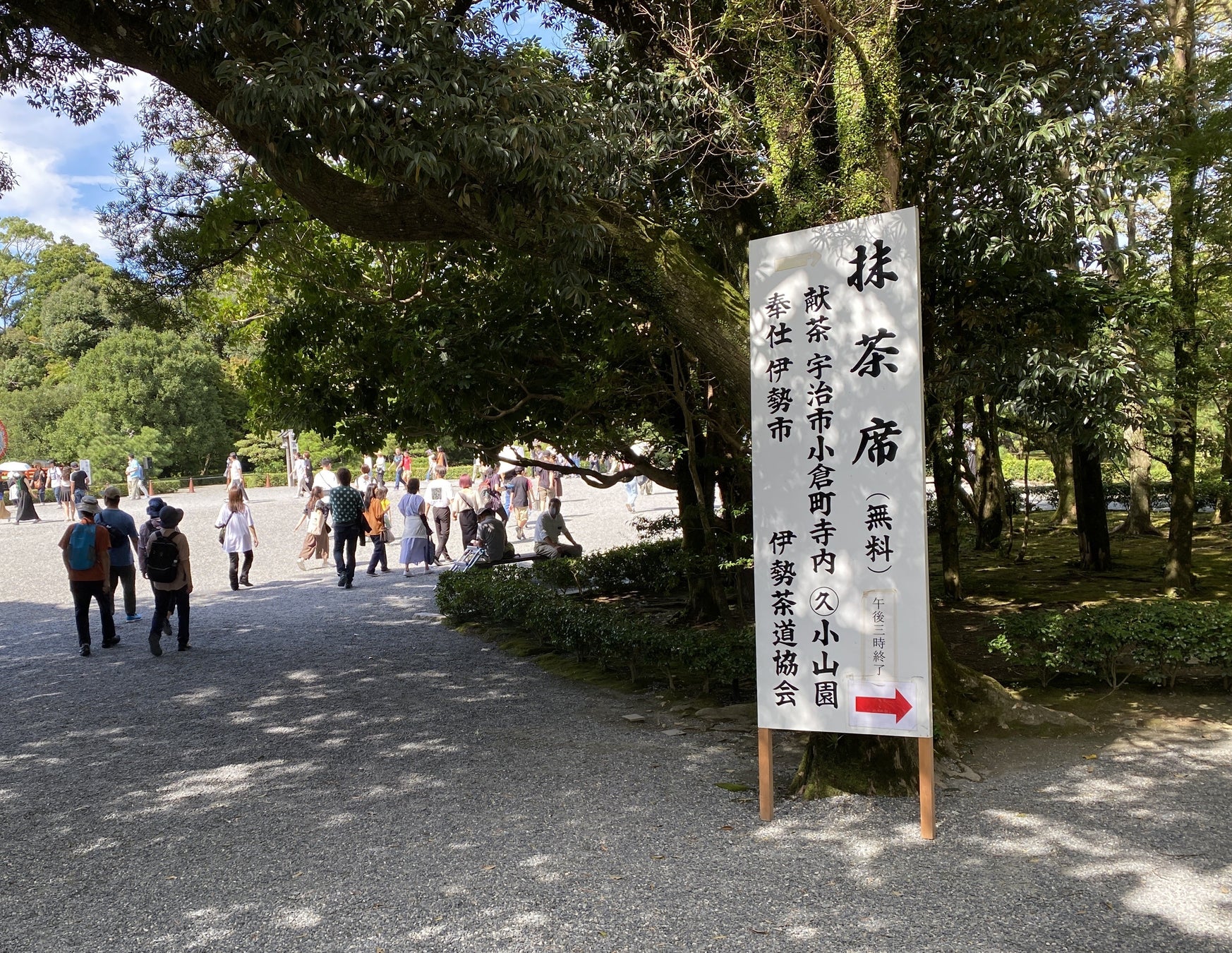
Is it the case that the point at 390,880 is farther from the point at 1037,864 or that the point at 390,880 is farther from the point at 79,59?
the point at 79,59

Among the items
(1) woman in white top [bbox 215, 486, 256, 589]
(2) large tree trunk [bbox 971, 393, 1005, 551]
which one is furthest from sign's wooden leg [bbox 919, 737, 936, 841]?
(2) large tree trunk [bbox 971, 393, 1005, 551]

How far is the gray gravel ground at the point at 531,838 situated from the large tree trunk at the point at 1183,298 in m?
3.66

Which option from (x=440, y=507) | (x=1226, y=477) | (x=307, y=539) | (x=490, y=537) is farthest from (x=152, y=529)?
(x=1226, y=477)

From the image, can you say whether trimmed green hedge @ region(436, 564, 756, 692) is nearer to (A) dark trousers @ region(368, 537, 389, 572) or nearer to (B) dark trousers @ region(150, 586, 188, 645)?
(B) dark trousers @ region(150, 586, 188, 645)

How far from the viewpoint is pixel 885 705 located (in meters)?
4.31

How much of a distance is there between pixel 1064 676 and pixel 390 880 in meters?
5.38

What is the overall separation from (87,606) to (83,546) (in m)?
0.84

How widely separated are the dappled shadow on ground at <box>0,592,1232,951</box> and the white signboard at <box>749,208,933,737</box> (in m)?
0.69

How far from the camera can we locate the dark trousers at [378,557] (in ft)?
46.9

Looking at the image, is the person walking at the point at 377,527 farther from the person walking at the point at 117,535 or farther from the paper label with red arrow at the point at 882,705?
the paper label with red arrow at the point at 882,705

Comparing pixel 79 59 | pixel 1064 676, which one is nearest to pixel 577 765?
pixel 1064 676

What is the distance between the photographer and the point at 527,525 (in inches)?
823

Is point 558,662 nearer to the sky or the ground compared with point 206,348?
Answer: nearer to the ground

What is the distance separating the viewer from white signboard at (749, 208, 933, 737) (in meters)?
4.30
